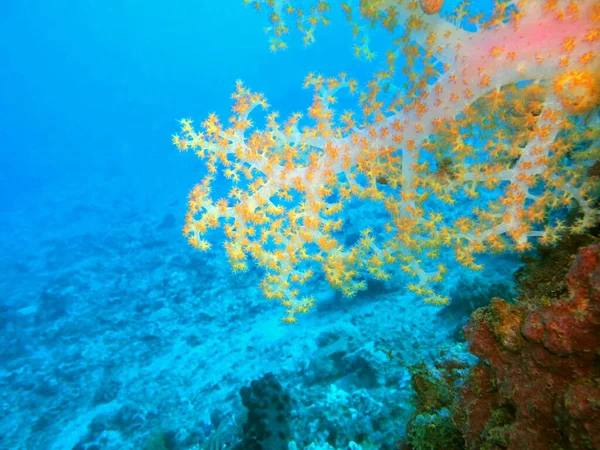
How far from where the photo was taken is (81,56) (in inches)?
5187

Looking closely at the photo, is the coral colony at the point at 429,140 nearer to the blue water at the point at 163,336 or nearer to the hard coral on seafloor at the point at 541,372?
the hard coral on seafloor at the point at 541,372

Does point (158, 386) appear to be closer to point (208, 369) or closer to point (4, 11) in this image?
point (208, 369)

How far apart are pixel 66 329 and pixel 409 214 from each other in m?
12.0

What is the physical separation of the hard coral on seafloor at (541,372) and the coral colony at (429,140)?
1504 millimetres

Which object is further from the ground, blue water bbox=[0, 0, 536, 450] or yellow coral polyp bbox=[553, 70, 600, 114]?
blue water bbox=[0, 0, 536, 450]

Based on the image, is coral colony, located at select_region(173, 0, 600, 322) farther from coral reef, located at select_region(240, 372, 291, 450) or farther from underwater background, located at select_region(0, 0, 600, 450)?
coral reef, located at select_region(240, 372, 291, 450)

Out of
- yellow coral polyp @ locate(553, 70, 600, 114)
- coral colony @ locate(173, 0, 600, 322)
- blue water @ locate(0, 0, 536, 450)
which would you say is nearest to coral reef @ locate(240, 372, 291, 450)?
blue water @ locate(0, 0, 536, 450)

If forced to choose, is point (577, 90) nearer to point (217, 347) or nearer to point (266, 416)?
point (266, 416)

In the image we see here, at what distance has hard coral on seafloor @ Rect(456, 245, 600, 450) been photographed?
4.89ft

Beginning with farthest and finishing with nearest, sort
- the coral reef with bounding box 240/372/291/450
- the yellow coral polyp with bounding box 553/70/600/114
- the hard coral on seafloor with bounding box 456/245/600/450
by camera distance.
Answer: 1. the coral reef with bounding box 240/372/291/450
2. the yellow coral polyp with bounding box 553/70/600/114
3. the hard coral on seafloor with bounding box 456/245/600/450

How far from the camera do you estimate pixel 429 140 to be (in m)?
3.89

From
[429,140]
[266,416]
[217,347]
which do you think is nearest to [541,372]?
[429,140]

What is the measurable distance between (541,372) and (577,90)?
2595 millimetres

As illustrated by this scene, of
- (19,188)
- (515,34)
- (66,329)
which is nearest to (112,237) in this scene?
(66,329)
